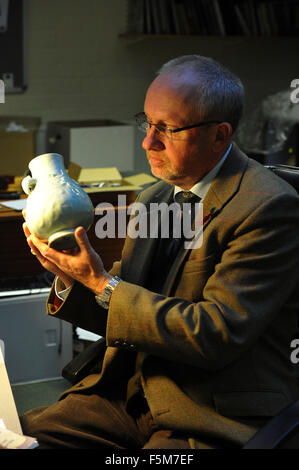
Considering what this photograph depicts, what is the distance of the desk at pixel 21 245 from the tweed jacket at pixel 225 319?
1245 millimetres

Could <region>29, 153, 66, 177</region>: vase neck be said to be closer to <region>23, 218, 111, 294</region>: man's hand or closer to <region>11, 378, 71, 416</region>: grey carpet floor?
<region>23, 218, 111, 294</region>: man's hand

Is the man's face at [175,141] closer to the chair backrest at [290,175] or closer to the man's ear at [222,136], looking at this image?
the man's ear at [222,136]

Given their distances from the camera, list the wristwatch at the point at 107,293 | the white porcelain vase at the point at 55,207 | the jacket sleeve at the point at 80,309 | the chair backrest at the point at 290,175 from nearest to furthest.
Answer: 1. the white porcelain vase at the point at 55,207
2. the wristwatch at the point at 107,293
3. the jacket sleeve at the point at 80,309
4. the chair backrest at the point at 290,175

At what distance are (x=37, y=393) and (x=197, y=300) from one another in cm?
146

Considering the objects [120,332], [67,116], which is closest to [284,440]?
[120,332]

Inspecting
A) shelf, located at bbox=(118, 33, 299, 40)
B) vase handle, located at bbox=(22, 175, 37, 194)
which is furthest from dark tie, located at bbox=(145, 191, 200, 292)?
shelf, located at bbox=(118, 33, 299, 40)

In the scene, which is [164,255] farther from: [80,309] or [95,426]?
[95,426]

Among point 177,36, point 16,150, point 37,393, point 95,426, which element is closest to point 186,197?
point 95,426

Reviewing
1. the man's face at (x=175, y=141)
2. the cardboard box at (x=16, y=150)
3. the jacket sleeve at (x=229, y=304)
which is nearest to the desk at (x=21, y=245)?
the man's face at (x=175, y=141)

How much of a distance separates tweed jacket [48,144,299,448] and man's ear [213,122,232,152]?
7 cm

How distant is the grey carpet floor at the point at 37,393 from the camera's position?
8.62 ft

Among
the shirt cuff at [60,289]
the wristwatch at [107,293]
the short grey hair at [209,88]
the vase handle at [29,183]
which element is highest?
the short grey hair at [209,88]

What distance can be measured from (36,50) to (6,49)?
0.69 feet

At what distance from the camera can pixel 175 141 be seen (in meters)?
1.46
